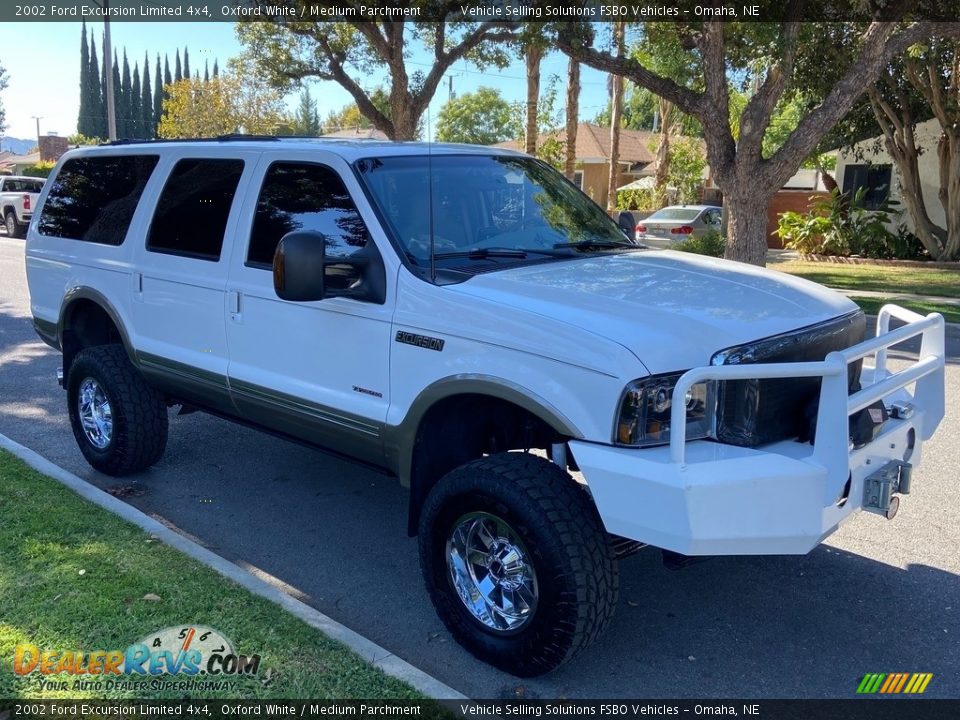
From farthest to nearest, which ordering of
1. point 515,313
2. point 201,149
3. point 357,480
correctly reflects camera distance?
point 357,480, point 201,149, point 515,313

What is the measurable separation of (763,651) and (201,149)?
397cm

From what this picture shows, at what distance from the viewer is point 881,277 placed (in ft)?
61.0

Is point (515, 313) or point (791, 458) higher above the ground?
point (515, 313)

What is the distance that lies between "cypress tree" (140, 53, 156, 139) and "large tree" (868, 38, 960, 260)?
262ft

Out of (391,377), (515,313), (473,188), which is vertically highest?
(473,188)

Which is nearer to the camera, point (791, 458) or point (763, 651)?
point (791, 458)

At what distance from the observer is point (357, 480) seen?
5.89 metres

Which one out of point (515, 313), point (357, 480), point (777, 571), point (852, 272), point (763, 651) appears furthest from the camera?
point (852, 272)

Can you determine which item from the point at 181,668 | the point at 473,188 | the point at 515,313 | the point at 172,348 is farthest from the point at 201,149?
the point at 181,668

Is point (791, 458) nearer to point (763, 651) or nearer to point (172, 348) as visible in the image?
point (763, 651)

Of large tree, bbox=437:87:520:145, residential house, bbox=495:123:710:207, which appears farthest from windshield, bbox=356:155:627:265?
large tree, bbox=437:87:520:145

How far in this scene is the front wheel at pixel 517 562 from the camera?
10.6 ft

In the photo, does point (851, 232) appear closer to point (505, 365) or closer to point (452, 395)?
point (452, 395)

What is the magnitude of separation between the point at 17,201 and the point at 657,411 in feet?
97.7
